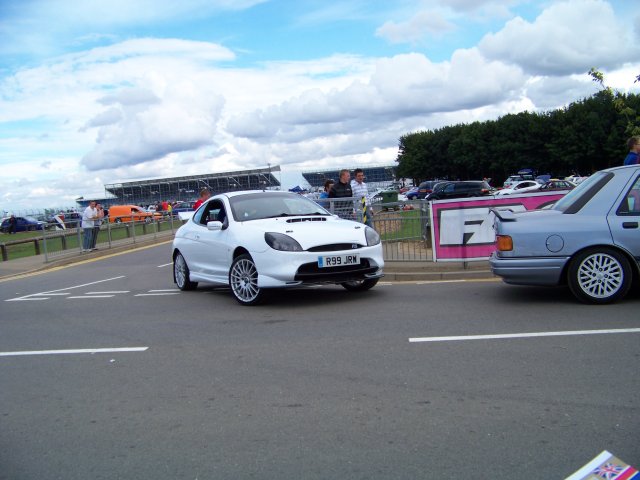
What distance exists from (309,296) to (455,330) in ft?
10.7

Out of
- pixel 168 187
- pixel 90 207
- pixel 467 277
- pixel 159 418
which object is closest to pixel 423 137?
pixel 168 187

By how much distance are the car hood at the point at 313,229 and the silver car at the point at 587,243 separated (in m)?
2.01

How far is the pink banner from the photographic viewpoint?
1030 cm

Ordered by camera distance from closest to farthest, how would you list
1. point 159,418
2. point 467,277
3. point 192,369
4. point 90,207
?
point 159,418, point 192,369, point 467,277, point 90,207

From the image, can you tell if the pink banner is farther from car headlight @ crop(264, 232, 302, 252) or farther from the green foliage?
the green foliage

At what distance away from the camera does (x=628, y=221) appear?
6988 millimetres

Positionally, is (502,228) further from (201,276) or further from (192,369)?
(201,276)

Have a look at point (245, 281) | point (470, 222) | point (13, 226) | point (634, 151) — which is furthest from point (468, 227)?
point (13, 226)

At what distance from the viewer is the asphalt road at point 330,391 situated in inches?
140

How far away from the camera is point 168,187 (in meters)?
103

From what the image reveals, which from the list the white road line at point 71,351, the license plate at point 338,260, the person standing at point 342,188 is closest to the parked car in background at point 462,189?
the person standing at point 342,188

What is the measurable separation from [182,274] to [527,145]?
71808 millimetres

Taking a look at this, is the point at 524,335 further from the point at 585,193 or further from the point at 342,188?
the point at 342,188

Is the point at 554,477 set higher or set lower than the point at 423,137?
lower
